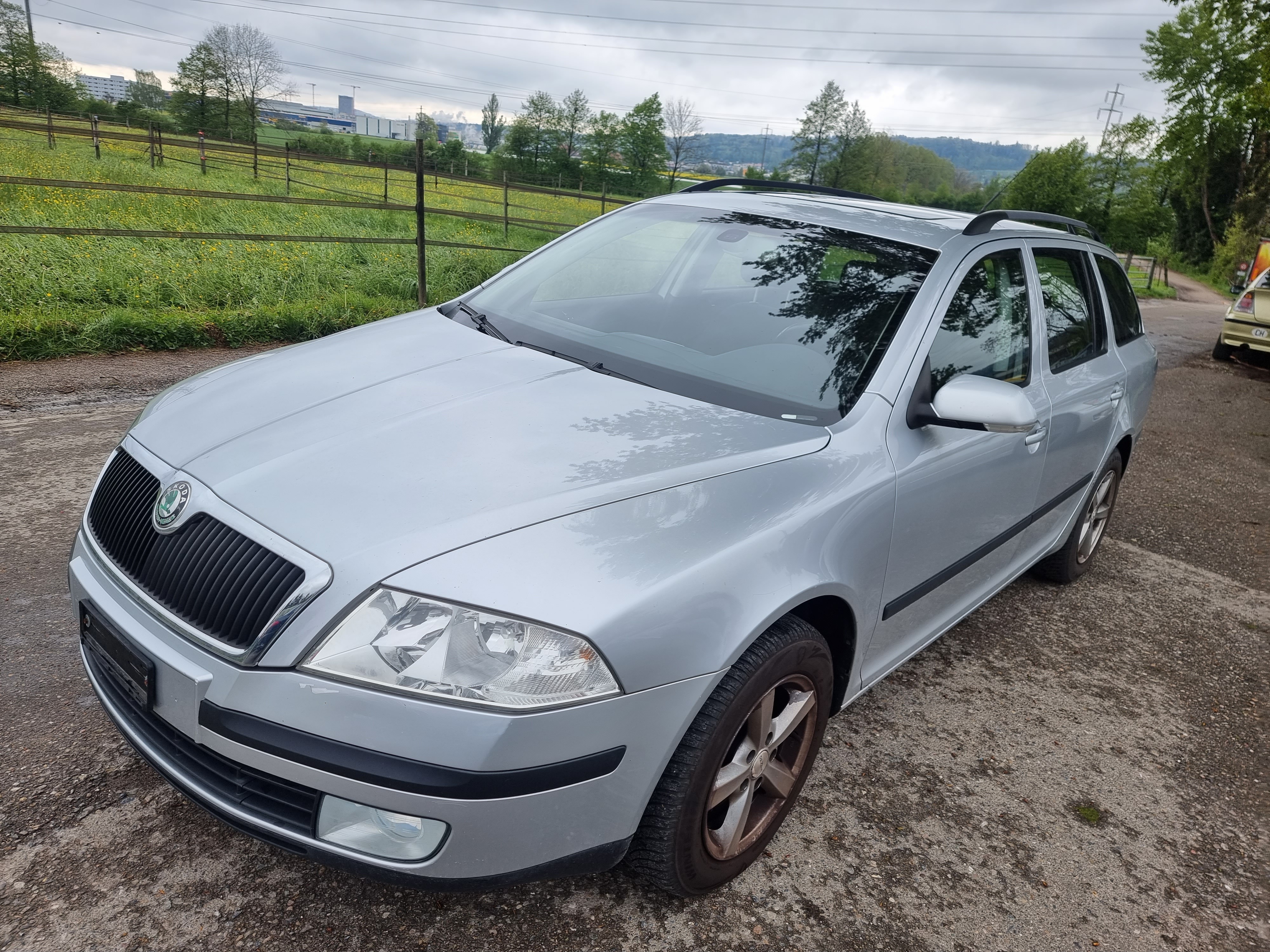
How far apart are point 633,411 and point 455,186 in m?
31.2

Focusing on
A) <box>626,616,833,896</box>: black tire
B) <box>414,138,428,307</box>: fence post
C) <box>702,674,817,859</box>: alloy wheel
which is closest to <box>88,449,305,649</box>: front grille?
<box>626,616,833,896</box>: black tire

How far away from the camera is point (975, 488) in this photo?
9.12ft

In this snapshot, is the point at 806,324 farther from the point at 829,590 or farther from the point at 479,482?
the point at 479,482

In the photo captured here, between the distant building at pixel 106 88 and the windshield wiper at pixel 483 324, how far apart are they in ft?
176

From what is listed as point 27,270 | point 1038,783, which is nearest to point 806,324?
point 1038,783

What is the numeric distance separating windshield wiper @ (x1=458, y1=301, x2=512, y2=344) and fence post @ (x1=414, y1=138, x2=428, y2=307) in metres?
5.85

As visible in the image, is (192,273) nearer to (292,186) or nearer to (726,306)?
(726,306)

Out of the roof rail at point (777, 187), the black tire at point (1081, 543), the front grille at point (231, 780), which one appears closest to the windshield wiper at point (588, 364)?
the roof rail at point (777, 187)

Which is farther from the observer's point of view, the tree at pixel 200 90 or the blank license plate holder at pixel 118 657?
the tree at pixel 200 90

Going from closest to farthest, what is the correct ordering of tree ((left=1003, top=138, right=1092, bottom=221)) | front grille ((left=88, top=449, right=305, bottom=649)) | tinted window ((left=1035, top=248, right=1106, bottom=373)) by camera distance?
front grille ((left=88, top=449, right=305, bottom=649))
tinted window ((left=1035, top=248, right=1106, bottom=373))
tree ((left=1003, top=138, right=1092, bottom=221))

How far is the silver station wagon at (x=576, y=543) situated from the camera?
162cm

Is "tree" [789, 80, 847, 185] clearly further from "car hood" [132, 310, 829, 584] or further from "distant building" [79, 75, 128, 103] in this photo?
"car hood" [132, 310, 829, 584]

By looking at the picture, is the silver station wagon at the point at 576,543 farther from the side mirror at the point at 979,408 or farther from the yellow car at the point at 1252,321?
the yellow car at the point at 1252,321

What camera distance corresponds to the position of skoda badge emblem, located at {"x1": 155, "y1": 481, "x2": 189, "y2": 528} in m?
1.91
